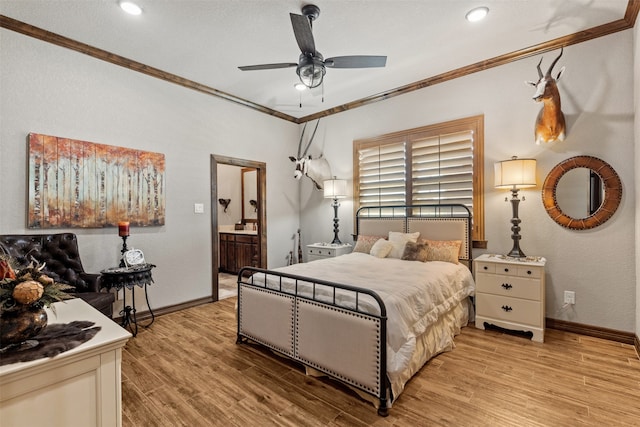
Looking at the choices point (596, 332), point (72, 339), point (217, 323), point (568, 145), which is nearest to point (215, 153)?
point (217, 323)

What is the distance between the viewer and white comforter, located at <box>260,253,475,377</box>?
2.05m

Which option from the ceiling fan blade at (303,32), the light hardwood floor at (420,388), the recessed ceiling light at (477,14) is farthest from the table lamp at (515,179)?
the ceiling fan blade at (303,32)

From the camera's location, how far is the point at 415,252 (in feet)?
11.8

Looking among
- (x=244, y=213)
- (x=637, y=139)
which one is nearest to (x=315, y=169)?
(x=244, y=213)

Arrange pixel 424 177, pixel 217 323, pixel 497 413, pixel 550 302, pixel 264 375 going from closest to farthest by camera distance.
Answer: pixel 497 413, pixel 264 375, pixel 550 302, pixel 217 323, pixel 424 177

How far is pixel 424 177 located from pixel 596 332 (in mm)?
2537

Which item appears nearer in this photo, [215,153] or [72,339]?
[72,339]

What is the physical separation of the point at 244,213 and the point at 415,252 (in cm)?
480

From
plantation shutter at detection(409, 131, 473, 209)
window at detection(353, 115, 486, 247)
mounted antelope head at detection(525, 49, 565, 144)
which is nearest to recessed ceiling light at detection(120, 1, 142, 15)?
window at detection(353, 115, 486, 247)

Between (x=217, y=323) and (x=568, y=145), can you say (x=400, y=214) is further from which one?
(x=217, y=323)

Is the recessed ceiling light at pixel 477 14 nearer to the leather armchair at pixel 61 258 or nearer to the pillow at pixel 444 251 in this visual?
the pillow at pixel 444 251

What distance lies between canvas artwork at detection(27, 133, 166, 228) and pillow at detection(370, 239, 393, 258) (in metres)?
2.85

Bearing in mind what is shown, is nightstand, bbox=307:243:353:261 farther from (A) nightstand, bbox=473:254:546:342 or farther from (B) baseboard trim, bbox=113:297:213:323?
(A) nightstand, bbox=473:254:546:342

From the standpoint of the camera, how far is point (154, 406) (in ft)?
6.68
